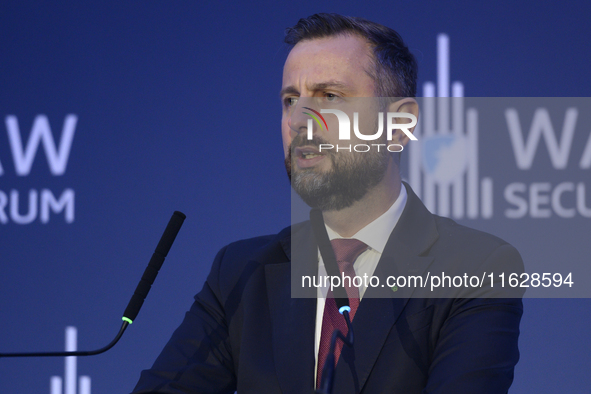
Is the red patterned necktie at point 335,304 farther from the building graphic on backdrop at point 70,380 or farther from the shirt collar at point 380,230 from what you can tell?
the building graphic on backdrop at point 70,380

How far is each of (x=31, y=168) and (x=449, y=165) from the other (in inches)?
63.6

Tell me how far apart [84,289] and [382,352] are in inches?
59.1

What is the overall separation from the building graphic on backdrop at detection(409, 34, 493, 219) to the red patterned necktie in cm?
28

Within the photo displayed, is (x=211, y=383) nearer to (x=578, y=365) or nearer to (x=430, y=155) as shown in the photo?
(x=430, y=155)

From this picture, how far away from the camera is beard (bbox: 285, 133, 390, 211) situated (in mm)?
1389

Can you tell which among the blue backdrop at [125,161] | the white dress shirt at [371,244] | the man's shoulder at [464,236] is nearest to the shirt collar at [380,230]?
the white dress shirt at [371,244]

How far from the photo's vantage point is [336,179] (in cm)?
139

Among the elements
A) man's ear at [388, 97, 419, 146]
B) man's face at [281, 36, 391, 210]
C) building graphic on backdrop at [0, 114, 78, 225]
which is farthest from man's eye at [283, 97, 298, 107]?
building graphic on backdrop at [0, 114, 78, 225]

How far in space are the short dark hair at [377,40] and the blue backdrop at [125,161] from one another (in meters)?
0.80

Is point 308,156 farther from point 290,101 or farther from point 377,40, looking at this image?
point 377,40

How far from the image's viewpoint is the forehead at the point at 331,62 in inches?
54.9

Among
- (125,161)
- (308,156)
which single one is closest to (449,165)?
(308,156)

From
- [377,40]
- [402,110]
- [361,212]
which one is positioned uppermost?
[377,40]

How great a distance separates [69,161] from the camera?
2.36 m
